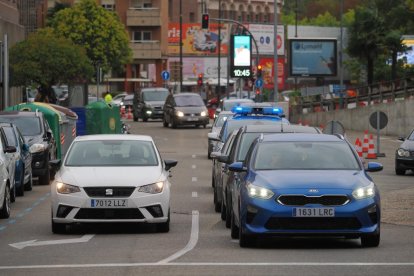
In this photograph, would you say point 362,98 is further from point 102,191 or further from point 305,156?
point 305,156

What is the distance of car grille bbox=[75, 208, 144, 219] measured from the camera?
18109 mm

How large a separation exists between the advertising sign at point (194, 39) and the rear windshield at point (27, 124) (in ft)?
334

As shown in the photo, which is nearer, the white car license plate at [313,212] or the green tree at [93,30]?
the white car license plate at [313,212]

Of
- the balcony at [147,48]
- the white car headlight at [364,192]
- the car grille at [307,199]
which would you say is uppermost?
the balcony at [147,48]

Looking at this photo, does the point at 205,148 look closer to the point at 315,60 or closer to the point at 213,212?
the point at 213,212

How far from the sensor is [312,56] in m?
97.6

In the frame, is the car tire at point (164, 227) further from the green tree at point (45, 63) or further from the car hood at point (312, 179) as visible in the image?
the green tree at point (45, 63)

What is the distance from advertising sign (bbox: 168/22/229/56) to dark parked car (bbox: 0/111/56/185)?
101580 mm

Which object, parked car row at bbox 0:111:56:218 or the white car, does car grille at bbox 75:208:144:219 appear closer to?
the white car

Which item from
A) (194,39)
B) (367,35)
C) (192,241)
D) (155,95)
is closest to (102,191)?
(192,241)

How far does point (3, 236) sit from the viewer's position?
18.6m

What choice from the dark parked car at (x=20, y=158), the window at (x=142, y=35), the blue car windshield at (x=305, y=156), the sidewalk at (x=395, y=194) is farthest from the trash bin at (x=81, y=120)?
the window at (x=142, y=35)

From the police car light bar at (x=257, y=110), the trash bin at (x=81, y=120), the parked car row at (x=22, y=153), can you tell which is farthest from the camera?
the trash bin at (x=81, y=120)

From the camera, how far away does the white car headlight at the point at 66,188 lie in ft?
59.8
